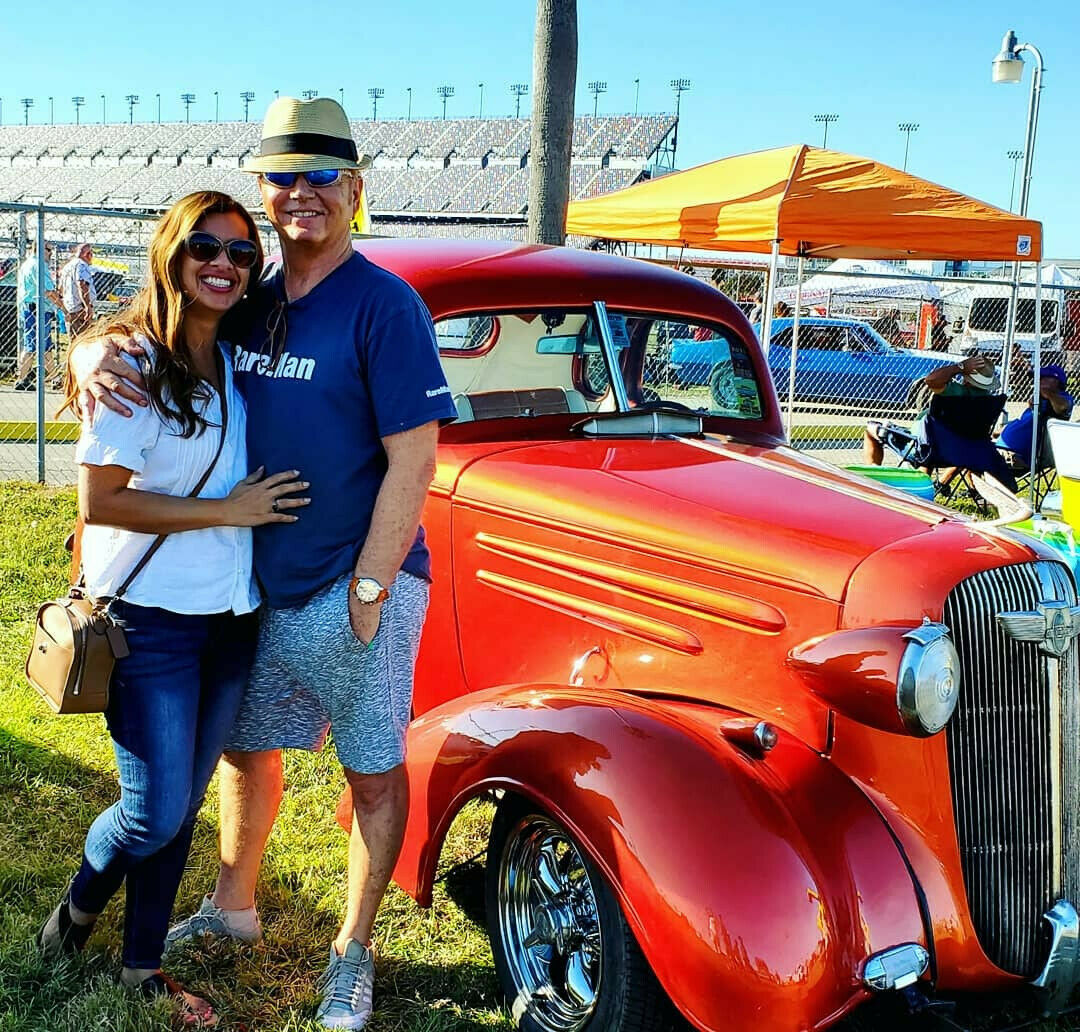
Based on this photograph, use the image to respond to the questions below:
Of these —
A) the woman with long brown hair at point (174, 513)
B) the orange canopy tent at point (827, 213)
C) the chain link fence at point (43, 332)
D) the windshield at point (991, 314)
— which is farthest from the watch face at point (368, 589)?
the windshield at point (991, 314)

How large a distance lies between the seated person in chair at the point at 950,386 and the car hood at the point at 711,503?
5948 mm

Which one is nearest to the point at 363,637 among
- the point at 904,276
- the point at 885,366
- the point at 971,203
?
the point at 971,203

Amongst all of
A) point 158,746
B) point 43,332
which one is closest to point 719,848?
point 158,746

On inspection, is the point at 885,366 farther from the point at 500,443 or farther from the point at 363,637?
the point at 363,637

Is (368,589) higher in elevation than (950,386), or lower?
lower

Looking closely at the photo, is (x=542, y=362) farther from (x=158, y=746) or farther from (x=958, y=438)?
(x=958, y=438)

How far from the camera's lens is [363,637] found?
2.52 meters

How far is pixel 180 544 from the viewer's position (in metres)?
2.48

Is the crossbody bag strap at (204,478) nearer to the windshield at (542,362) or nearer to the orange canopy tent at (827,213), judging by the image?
the windshield at (542,362)

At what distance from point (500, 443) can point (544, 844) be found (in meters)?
1.34

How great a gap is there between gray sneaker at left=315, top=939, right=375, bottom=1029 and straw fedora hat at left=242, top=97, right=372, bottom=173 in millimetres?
1802

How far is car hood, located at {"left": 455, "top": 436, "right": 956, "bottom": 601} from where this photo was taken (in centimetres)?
272

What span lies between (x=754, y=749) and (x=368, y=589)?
35.7 inches

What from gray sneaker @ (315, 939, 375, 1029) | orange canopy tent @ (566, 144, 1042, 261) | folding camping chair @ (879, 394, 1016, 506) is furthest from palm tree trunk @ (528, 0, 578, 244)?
gray sneaker @ (315, 939, 375, 1029)
